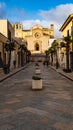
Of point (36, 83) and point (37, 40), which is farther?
point (37, 40)

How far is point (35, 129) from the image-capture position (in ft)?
24.7

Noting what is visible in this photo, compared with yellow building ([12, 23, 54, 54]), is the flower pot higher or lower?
lower

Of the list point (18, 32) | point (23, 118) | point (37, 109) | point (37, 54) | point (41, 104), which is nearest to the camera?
point (23, 118)

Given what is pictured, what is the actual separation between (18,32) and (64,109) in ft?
484

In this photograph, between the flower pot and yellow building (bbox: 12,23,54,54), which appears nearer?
the flower pot

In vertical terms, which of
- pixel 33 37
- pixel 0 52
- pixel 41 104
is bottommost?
pixel 41 104

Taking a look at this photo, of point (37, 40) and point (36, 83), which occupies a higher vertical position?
point (37, 40)

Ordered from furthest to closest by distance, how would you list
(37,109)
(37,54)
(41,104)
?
(37,54), (41,104), (37,109)

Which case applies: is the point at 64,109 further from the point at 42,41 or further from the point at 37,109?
the point at 42,41

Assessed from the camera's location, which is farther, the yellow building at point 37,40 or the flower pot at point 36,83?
the yellow building at point 37,40

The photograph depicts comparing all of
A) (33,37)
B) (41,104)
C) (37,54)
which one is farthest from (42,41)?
(41,104)

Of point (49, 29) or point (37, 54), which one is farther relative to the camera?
point (49, 29)

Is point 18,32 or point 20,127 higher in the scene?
point 18,32

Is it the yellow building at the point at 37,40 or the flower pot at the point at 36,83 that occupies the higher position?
the yellow building at the point at 37,40
